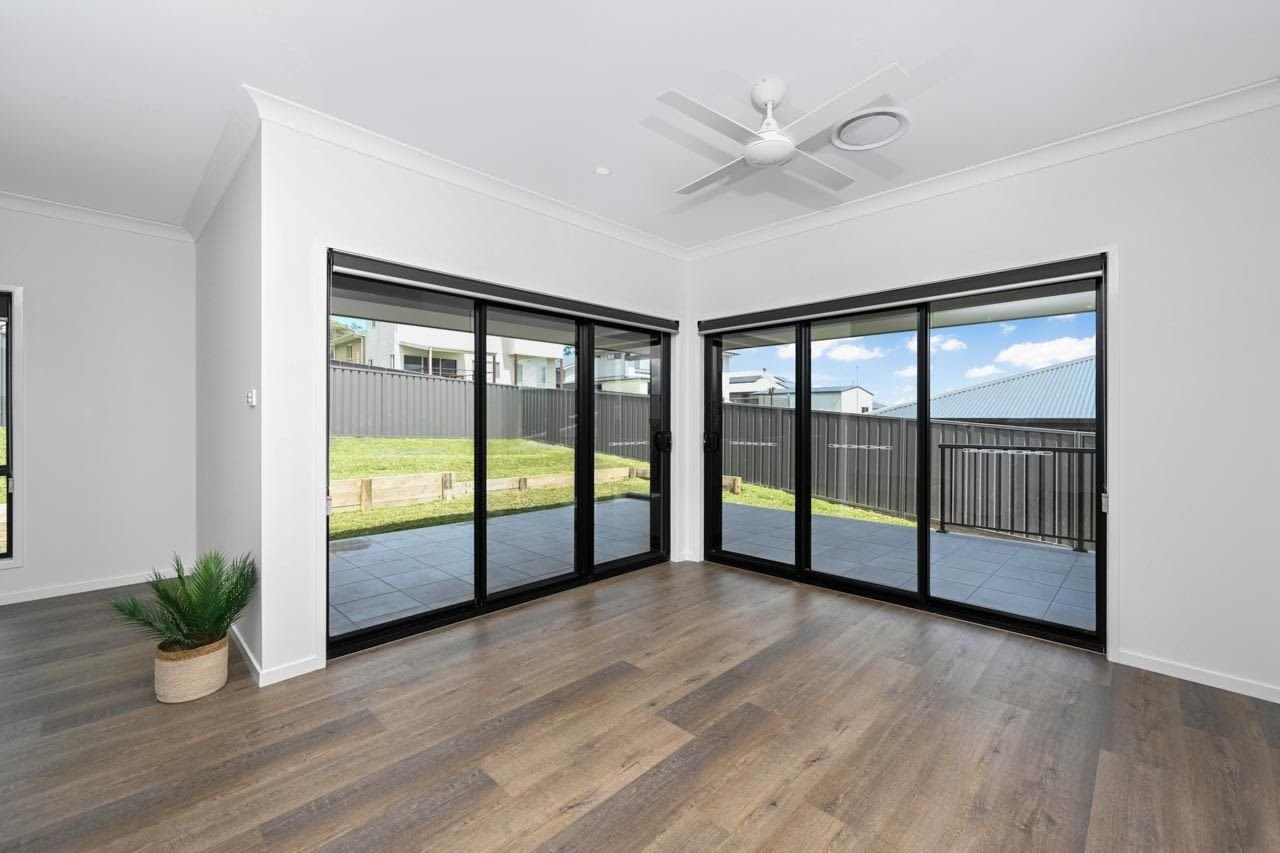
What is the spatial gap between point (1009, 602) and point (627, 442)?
2.97 metres

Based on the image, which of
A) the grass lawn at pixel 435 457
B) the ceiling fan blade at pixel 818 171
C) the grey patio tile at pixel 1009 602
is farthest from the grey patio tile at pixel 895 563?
the ceiling fan blade at pixel 818 171

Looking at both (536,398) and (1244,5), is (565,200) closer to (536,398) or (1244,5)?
(536,398)

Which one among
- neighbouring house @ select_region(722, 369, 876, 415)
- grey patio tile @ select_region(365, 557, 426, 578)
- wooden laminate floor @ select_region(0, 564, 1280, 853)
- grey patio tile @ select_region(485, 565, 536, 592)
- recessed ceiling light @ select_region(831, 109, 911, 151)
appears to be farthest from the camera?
neighbouring house @ select_region(722, 369, 876, 415)

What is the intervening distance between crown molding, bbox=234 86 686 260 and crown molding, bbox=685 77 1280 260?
1475mm

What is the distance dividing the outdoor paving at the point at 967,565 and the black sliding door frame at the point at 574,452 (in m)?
1.24

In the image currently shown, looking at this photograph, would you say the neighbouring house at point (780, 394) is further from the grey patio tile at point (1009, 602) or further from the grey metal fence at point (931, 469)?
the grey patio tile at point (1009, 602)

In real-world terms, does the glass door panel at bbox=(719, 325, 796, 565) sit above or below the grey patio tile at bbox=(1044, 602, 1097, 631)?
above

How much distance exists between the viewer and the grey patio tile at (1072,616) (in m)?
3.23

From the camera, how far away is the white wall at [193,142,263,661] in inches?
112

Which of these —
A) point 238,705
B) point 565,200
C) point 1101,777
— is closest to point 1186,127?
point 1101,777

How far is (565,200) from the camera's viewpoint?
3957 millimetres

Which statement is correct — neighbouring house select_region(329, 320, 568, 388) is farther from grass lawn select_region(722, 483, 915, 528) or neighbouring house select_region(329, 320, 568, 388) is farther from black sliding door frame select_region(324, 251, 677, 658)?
grass lawn select_region(722, 483, 915, 528)

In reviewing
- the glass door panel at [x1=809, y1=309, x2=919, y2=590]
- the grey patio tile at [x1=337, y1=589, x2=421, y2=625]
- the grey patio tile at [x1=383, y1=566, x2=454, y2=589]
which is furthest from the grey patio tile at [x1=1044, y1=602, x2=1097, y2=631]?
the grey patio tile at [x1=337, y1=589, x2=421, y2=625]

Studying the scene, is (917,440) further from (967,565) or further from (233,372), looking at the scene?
(233,372)
